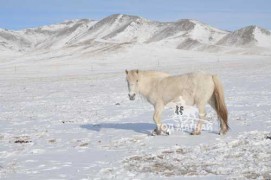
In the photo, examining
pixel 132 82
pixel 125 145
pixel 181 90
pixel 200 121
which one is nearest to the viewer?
pixel 125 145

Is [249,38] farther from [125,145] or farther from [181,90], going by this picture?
[125,145]

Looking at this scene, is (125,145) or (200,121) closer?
(125,145)

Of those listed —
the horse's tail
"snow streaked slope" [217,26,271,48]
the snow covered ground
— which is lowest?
the snow covered ground

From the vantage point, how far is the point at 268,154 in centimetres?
914

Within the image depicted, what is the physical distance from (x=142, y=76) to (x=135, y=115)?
457 centimetres

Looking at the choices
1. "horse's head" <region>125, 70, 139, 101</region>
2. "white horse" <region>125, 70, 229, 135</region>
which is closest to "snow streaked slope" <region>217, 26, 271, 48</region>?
"white horse" <region>125, 70, 229, 135</region>

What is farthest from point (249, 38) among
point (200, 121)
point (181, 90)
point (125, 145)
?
point (125, 145)

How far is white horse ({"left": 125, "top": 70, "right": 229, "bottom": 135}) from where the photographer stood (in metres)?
12.1

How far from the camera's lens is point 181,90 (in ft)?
40.5

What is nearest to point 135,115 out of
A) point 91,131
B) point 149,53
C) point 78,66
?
point 91,131

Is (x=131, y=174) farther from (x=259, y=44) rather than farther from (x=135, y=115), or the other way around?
(x=259, y=44)

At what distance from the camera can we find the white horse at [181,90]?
12133 millimetres

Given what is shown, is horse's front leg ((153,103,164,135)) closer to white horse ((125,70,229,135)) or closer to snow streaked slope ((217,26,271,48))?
white horse ((125,70,229,135))

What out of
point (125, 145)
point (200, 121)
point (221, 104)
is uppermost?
point (221, 104)
